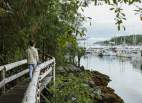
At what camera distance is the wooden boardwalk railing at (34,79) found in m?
7.36

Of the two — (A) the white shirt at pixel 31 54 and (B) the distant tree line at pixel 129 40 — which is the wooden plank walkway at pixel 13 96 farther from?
(B) the distant tree line at pixel 129 40

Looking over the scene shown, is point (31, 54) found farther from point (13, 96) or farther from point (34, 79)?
point (34, 79)

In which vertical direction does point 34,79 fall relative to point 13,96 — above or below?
above

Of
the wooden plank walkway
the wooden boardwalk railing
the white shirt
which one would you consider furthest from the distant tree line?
the wooden plank walkway

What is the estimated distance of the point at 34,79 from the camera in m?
10.0

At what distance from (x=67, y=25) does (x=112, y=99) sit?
Result: 25.0m

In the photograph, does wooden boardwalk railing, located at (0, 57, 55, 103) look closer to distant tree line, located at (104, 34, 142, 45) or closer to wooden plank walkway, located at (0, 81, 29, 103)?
wooden plank walkway, located at (0, 81, 29, 103)

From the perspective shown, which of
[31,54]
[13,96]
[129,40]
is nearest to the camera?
[13,96]

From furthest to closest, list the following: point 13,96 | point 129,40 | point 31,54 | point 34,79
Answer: point 129,40 < point 31,54 < point 13,96 < point 34,79

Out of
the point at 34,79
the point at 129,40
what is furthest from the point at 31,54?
the point at 129,40

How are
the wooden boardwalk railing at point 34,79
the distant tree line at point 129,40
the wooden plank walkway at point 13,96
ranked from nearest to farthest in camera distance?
the wooden boardwalk railing at point 34,79 → the wooden plank walkway at point 13,96 → the distant tree line at point 129,40

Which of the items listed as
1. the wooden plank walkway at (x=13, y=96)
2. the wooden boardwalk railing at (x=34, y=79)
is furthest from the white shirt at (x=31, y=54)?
the wooden plank walkway at (x=13, y=96)

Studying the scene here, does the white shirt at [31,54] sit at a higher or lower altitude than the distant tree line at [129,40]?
higher

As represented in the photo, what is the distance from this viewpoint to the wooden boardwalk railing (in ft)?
24.1
